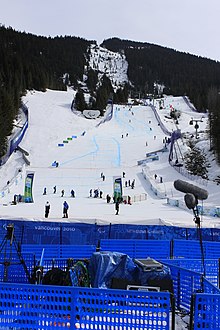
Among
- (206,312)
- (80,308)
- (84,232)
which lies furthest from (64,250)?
(206,312)

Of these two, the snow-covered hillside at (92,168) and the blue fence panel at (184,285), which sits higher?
the snow-covered hillside at (92,168)

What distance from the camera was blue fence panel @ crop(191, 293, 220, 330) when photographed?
459 centimetres

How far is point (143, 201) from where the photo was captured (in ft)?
91.6

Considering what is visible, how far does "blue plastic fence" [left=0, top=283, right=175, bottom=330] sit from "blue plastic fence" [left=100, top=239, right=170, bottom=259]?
497 centimetres

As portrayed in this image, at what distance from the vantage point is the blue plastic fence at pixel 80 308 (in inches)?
185

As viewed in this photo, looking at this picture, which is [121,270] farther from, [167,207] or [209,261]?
[167,207]

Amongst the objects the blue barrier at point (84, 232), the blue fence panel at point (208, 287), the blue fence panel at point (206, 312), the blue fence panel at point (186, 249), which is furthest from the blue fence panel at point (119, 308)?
the blue barrier at point (84, 232)

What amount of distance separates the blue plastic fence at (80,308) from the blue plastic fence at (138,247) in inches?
196

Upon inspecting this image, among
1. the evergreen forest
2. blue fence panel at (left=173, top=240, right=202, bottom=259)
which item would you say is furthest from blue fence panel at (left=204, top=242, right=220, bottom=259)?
the evergreen forest

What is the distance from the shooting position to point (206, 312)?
459 centimetres

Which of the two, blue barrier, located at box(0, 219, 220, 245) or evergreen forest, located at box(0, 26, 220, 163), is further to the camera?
evergreen forest, located at box(0, 26, 220, 163)

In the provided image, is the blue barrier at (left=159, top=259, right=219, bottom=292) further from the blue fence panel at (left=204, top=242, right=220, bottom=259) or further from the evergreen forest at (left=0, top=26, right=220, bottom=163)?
the evergreen forest at (left=0, top=26, right=220, bottom=163)

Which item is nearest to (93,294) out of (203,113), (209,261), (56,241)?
(209,261)

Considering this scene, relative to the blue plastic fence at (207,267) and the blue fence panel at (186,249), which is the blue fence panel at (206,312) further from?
the blue fence panel at (186,249)
